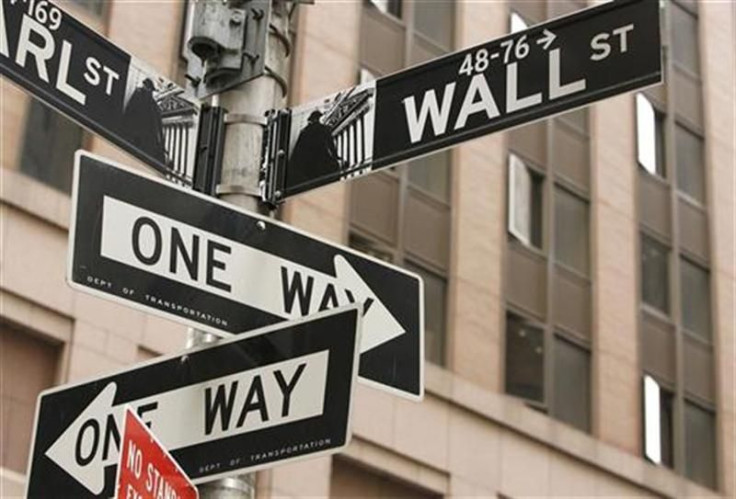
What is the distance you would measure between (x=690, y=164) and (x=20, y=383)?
15.6 metres

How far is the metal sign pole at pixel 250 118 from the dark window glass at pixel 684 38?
25.1 meters

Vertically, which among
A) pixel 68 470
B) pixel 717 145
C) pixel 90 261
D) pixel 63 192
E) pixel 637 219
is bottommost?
pixel 68 470

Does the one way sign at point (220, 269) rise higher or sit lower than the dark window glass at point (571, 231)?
lower

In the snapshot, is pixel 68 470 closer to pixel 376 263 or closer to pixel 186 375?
pixel 186 375

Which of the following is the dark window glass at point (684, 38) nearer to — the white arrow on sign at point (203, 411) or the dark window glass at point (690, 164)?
the dark window glass at point (690, 164)

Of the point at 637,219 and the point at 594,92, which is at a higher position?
the point at 637,219

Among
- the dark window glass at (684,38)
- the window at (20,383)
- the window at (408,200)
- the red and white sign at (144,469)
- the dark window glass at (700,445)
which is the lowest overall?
the red and white sign at (144,469)

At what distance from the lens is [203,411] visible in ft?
16.5

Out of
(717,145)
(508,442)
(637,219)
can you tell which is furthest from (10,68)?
(717,145)

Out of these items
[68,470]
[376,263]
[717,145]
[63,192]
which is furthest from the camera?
[717,145]

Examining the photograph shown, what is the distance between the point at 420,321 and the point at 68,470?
1397 mm

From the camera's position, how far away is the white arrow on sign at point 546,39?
5.63m

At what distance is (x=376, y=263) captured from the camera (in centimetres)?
570

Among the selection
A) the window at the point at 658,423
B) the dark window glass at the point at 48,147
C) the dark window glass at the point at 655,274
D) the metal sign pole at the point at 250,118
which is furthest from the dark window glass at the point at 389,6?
the metal sign pole at the point at 250,118
